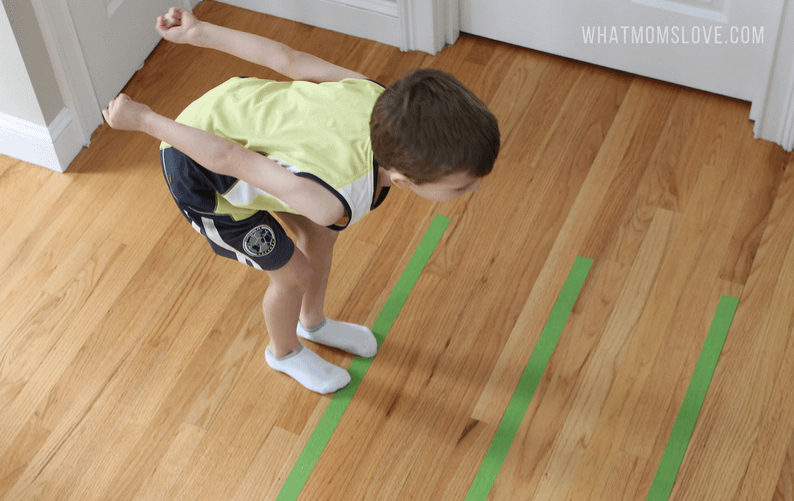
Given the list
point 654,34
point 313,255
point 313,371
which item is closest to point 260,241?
point 313,255

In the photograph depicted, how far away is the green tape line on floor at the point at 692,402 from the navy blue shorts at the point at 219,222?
2.92ft

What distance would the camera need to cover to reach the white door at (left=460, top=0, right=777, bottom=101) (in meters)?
2.13

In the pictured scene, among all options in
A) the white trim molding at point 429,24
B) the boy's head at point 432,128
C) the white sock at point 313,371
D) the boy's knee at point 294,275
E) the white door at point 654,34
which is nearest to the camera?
the boy's head at point 432,128

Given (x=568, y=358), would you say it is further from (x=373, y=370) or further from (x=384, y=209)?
(x=384, y=209)

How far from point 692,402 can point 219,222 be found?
108cm

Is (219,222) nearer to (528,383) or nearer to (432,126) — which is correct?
(432,126)

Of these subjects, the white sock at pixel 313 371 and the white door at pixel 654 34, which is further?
the white door at pixel 654 34

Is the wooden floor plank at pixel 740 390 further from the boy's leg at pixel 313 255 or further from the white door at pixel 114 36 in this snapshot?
the white door at pixel 114 36

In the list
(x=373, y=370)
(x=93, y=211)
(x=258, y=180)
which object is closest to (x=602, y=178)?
(x=373, y=370)

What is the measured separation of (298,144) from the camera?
1.31 m

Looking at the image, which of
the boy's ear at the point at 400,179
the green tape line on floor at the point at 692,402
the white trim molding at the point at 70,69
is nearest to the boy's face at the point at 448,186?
the boy's ear at the point at 400,179

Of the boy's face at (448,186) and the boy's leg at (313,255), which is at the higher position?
the boy's face at (448,186)

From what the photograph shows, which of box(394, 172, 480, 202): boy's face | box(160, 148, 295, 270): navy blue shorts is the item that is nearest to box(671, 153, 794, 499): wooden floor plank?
box(394, 172, 480, 202): boy's face

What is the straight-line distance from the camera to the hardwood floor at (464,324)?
5.73ft
